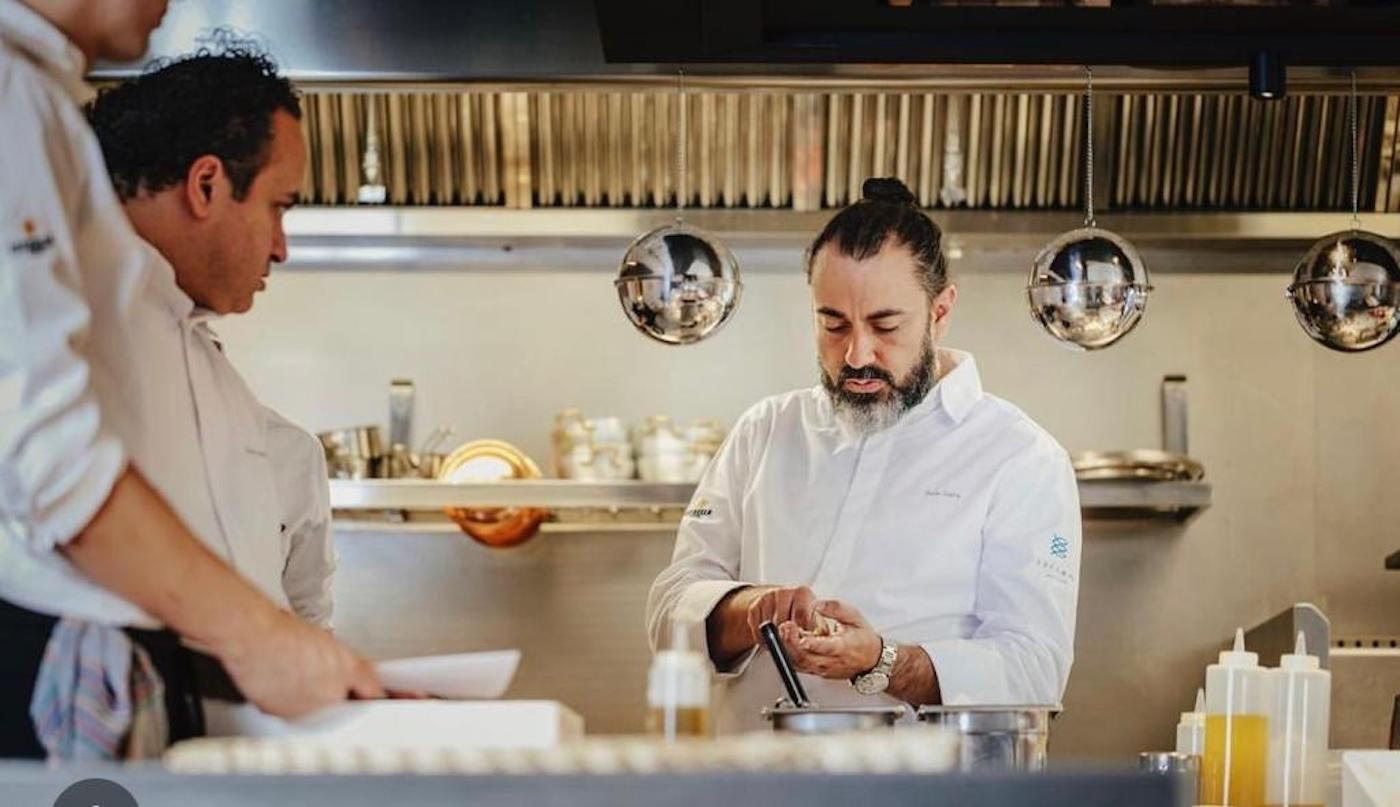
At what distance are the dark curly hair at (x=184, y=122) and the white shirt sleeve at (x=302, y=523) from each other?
65 cm

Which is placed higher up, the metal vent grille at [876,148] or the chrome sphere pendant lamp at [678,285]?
the metal vent grille at [876,148]

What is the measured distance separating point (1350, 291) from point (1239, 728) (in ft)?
4.12

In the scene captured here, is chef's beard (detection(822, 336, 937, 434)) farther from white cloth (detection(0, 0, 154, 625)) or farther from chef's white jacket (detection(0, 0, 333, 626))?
white cloth (detection(0, 0, 154, 625))

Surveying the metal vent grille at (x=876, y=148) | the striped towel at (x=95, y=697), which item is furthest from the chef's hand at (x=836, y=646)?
the metal vent grille at (x=876, y=148)

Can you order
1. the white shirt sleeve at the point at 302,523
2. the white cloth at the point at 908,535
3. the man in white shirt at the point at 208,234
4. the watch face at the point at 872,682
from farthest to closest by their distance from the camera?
1. the white cloth at the point at 908,535
2. the watch face at the point at 872,682
3. the white shirt sleeve at the point at 302,523
4. the man in white shirt at the point at 208,234

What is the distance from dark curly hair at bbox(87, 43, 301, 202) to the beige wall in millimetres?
3024

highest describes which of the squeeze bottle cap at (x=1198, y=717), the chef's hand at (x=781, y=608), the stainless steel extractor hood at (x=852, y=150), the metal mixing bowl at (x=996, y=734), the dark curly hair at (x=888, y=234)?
the stainless steel extractor hood at (x=852, y=150)

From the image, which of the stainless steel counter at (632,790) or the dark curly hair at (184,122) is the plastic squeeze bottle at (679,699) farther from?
the dark curly hair at (184,122)

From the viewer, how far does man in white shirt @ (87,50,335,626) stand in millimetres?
2408

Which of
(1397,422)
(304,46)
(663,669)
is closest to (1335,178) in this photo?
(1397,422)

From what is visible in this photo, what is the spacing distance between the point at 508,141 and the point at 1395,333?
246 centimetres

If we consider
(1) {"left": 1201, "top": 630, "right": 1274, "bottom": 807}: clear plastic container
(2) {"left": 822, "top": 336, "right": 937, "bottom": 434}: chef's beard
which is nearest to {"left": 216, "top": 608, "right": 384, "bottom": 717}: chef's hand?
(1) {"left": 1201, "top": 630, "right": 1274, "bottom": 807}: clear plastic container

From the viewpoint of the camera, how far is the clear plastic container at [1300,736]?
109 inches

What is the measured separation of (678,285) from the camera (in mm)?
3795
